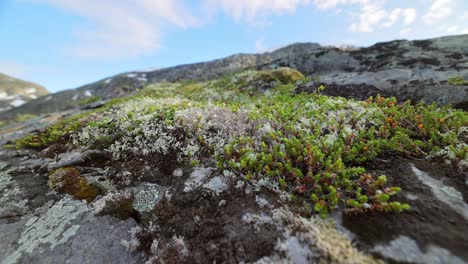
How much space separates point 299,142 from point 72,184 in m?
5.86

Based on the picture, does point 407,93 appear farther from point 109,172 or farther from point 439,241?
point 109,172

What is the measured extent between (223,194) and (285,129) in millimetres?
3028

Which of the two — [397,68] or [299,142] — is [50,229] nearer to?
[299,142]

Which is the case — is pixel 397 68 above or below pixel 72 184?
above

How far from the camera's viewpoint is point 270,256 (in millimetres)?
4012

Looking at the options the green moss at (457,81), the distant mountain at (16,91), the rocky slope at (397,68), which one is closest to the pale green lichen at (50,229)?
the rocky slope at (397,68)

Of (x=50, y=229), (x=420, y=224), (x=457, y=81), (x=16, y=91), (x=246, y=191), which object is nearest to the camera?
(x=420, y=224)

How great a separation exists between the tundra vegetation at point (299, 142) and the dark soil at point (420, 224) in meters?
0.22

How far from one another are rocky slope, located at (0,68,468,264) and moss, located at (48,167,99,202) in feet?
0.10

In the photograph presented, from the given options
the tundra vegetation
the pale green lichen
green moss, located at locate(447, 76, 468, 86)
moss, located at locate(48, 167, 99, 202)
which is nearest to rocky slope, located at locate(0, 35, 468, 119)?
green moss, located at locate(447, 76, 468, 86)

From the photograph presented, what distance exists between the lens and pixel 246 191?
5.43 metres

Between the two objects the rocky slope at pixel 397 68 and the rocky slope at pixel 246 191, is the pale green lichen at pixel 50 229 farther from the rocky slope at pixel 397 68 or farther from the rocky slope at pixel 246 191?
the rocky slope at pixel 397 68

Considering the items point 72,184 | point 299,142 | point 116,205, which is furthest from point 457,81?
point 72,184

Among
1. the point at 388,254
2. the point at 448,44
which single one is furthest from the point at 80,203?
the point at 448,44
